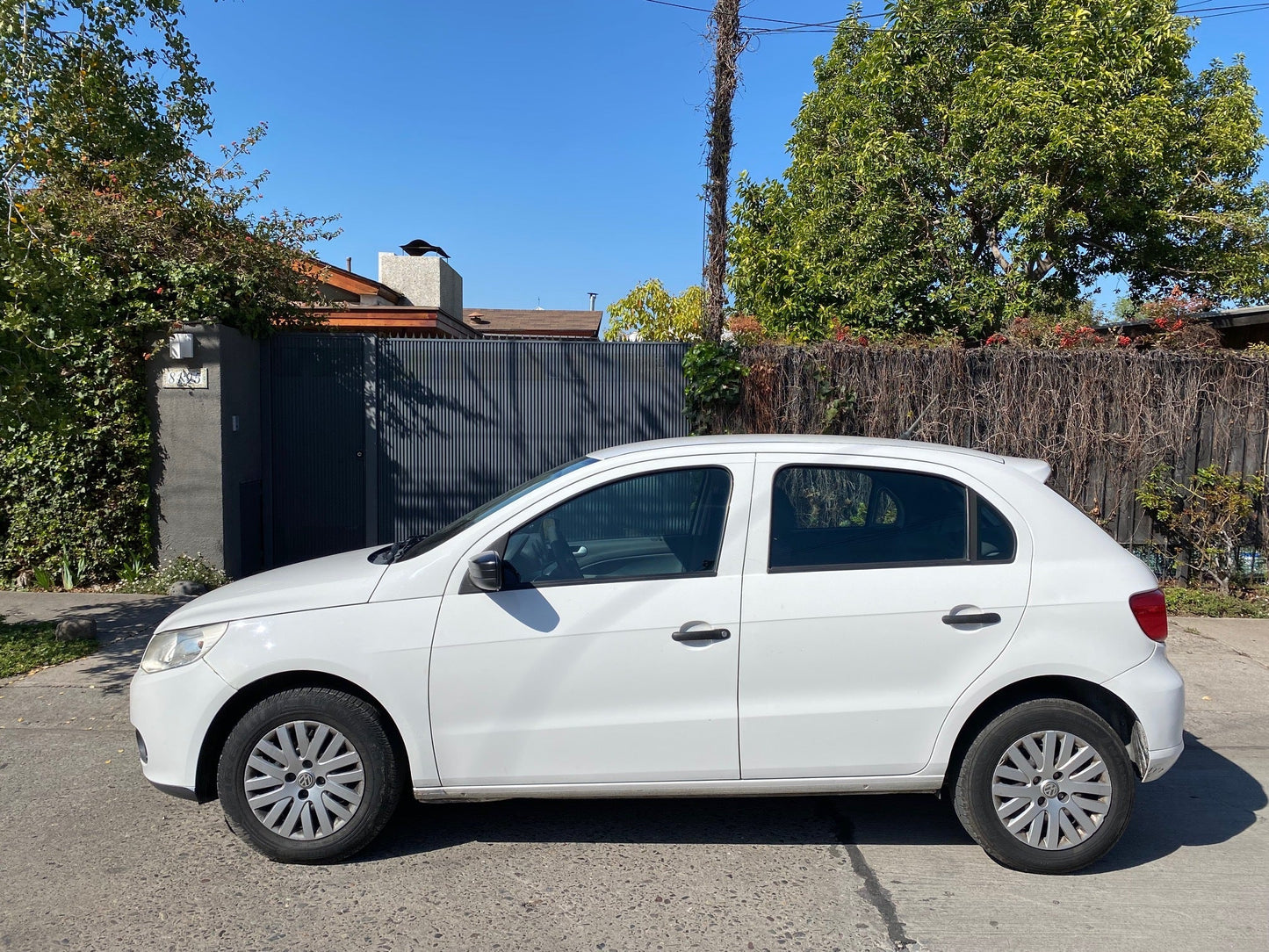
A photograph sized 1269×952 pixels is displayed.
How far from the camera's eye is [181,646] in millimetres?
3832

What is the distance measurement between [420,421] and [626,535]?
18.9ft

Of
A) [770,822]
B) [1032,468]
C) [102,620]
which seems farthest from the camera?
[102,620]

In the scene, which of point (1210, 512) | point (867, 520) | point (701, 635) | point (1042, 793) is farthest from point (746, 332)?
point (1042, 793)

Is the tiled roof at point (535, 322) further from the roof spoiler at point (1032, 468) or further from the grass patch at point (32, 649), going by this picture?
the roof spoiler at point (1032, 468)

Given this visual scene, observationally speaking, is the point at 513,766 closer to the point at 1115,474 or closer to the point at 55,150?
the point at 55,150

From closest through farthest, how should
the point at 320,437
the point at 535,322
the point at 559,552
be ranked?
the point at 559,552, the point at 320,437, the point at 535,322

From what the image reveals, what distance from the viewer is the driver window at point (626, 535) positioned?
384 centimetres

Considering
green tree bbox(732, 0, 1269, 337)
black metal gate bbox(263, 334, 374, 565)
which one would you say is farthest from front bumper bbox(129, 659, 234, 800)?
green tree bbox(732, 0, 1269, 337)

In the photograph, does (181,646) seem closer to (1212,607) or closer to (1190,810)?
(1190,810)

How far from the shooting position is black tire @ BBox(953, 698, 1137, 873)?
147 inches

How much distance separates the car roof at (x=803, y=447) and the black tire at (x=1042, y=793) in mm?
1090

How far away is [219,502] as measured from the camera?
27.7ft

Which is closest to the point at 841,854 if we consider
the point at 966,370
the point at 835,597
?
the point at 835,597

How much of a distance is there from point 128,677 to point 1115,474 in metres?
8.66
